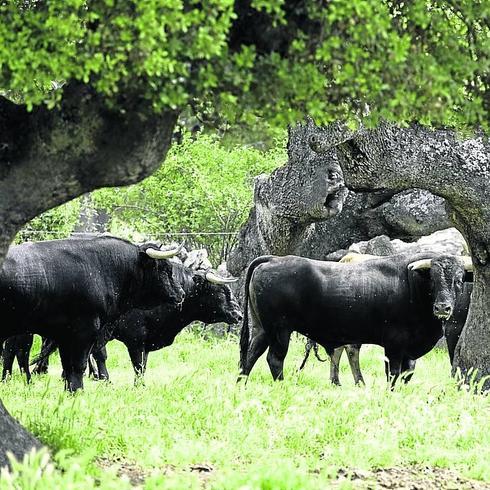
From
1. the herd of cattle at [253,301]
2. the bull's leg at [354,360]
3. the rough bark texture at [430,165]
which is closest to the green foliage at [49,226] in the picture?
the herd of cattle at [253,301]

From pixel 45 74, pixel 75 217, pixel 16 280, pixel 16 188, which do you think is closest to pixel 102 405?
pixel 16 280

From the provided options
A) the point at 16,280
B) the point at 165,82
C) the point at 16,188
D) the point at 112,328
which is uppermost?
the point at 165,82

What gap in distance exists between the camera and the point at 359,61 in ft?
19.2

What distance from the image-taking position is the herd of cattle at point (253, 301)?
10922 mm

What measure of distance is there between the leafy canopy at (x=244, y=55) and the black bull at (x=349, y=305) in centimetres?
623

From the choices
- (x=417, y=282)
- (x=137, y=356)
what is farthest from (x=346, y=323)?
(x=137, y=356)

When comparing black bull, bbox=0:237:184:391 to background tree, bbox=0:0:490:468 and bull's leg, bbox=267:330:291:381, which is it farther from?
background tree, bbox=0:0:490:468

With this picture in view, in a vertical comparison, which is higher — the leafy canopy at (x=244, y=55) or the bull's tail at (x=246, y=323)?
the leafy canopy at (x=244, y=55)

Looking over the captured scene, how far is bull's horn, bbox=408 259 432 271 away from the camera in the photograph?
492 inches

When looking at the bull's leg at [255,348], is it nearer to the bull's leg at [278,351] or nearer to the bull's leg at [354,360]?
the bull's leg at [278,351]

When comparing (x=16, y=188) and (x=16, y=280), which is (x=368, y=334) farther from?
(x=16, y=188)

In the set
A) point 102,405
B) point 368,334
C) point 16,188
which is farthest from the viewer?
point 368,334

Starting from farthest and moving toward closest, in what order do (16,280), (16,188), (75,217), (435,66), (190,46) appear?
(75,217)
(16,280)
(16,188)
(435,66)
(190,46)

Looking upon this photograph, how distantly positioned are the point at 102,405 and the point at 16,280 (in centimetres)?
217
